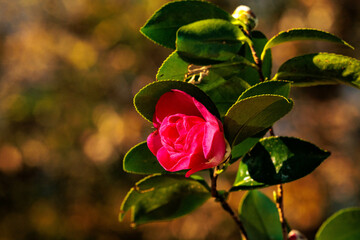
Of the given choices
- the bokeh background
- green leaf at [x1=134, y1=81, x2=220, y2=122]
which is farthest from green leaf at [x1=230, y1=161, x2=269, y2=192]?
the bokeh background

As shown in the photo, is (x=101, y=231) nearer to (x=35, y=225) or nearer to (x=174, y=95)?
(x=35, y=225)

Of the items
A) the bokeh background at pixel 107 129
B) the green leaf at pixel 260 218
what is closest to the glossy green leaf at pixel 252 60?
the green leaf at pixel 260 218

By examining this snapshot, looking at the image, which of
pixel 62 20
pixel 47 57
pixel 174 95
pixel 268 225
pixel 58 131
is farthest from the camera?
pixel 62 20

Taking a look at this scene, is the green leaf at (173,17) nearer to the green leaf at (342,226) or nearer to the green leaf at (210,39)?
the green leaf at (210,39)

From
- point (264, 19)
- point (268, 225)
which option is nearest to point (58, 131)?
point (264, 19)

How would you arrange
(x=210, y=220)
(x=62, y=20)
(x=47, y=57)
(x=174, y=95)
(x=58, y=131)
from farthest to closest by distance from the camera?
1. (x=62, y=20)
2. (x=47, y=57)
3. (x=58, y=131)
4. (x=210, y=220)
5. (x=174, y=95)

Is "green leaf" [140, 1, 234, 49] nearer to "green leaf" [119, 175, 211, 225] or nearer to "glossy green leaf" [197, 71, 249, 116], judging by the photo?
"glossy green leaf" [197, 71, 249, 116]
